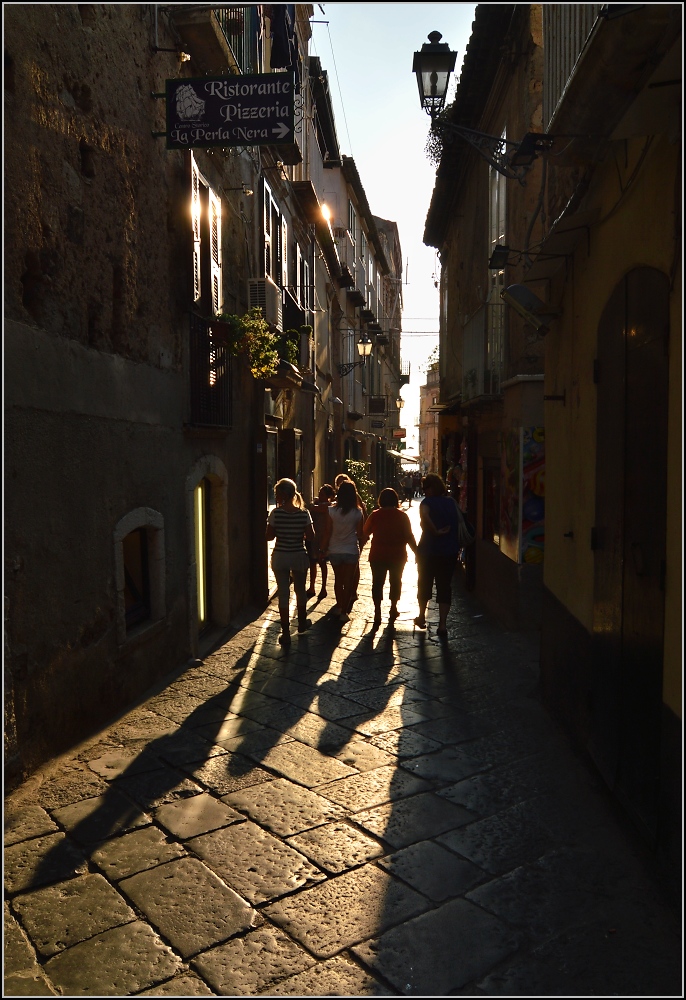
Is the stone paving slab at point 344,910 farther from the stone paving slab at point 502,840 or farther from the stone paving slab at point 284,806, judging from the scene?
the stone paving slab at point 284,806

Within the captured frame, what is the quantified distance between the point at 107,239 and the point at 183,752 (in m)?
3.66

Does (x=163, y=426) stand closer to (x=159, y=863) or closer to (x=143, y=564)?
(x=143, y=564)

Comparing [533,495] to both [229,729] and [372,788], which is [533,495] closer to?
[229,729]

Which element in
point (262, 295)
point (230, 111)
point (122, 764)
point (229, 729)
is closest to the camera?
point (122, 764)

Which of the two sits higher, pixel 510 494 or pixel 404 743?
pixel 510 494

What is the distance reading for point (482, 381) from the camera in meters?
11.9

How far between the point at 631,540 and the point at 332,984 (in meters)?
2.39

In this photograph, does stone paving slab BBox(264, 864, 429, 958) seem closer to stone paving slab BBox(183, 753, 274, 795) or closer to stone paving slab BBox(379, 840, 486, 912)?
stone paving slab BBox(379, 840, 486, 912)

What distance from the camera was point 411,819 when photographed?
4.36 metres

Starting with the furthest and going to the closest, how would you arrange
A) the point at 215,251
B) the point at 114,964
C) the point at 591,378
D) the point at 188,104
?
the point at 215,251 < the point at 188,104 < the point at 591,378 < the point at 114,964

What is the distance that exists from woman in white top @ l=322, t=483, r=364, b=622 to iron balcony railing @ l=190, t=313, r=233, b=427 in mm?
1614

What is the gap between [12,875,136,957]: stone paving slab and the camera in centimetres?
325

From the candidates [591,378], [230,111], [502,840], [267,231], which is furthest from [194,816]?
[267,231]

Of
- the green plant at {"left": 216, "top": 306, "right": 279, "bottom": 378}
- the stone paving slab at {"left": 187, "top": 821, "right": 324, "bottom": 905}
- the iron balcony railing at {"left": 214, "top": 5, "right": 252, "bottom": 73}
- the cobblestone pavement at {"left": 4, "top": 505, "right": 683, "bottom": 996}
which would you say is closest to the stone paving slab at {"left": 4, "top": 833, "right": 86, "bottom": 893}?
the cobblestone pavement at {"left": 4, "top": 505, "right": 683, "bottom": 996}
